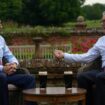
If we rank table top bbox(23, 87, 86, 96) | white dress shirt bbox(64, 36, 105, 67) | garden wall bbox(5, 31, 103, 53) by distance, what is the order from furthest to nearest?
1. garden wall bbox(5, 31, 103, 53)
2. white dress shirt bbox(64, 36, 105, 67)
3. table top bbox(23, 87, 86, 96)

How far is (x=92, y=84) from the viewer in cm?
643

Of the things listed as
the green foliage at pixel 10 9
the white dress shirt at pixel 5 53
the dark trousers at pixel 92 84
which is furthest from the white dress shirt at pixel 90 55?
the green foliage at pixel 10 9

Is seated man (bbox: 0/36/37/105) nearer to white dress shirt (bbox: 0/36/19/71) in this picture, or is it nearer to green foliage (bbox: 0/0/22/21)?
white dress shirt (bbox: 0/36/19/71)

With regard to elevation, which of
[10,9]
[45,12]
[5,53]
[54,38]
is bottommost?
[45,12]

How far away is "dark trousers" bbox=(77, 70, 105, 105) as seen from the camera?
20.2 feet

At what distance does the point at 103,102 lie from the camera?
6.19 m

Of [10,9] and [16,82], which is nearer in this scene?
[16,82]

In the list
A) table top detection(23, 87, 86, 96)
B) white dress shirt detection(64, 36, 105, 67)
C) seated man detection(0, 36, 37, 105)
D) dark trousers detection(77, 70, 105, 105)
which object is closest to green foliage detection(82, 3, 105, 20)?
white dress shirt detection(64, 36, 105, 67)

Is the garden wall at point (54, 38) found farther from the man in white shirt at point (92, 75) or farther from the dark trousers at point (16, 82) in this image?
the dark trousers at point (16, 82)

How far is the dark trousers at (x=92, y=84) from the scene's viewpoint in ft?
20.2

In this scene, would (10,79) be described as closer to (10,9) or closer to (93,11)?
(10,9)

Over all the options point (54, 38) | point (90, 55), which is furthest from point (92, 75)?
point (54, 38)

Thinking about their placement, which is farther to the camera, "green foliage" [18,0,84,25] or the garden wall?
"green foliage" [18,0,84,25]

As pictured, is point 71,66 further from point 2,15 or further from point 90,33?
point 2,15
